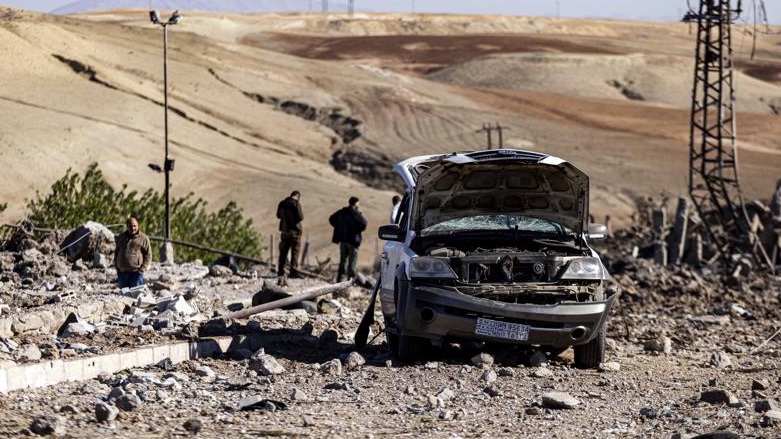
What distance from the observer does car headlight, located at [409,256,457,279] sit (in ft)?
46.1

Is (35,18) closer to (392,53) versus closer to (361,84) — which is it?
(361,84)

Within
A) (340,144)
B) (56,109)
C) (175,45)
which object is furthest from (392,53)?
(56,109)

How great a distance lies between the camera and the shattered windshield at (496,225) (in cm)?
1484

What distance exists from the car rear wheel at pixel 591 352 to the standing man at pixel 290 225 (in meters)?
11.1

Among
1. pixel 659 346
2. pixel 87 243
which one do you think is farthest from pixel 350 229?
pixel 659 346

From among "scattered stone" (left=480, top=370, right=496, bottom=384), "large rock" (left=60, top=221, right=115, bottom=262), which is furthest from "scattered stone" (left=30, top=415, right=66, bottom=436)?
"large rock" (left=60, top=221, right=115, bottom=262)

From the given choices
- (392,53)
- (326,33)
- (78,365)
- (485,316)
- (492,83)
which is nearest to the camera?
(78,365)

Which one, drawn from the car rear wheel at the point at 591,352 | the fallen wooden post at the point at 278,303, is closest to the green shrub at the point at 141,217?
the fallen wooden post at the point at 278,303

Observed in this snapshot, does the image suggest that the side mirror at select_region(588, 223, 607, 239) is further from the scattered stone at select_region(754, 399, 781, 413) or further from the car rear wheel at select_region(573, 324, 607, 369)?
the scattered stone at select_region(754, 399, 781, 413)

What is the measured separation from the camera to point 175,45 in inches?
3506

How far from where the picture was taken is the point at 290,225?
84.1 ft

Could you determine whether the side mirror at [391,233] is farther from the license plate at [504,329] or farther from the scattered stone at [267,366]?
the scattered stone at [267,366]

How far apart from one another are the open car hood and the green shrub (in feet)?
69.4

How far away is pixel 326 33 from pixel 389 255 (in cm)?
13473
